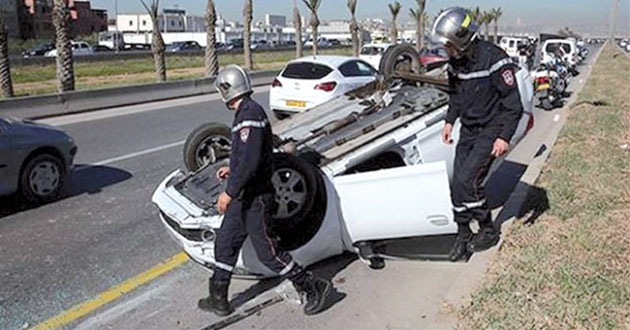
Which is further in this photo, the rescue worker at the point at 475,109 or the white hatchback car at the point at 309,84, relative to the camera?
the white hatchback car at the point at 309,84

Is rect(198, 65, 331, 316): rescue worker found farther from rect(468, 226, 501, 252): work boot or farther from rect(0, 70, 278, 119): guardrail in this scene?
rect(0, 70, 278, 119): guardrail

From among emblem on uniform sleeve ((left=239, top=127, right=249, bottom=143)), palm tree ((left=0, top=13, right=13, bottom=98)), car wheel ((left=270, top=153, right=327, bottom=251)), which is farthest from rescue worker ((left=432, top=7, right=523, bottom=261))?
palm tree ((left=0, top=13, right=13, bottom=98))

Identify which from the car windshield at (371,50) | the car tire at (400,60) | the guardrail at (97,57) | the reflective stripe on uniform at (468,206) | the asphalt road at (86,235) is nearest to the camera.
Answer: the asphalt road at (86,235)

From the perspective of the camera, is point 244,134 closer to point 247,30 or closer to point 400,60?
point 400,60

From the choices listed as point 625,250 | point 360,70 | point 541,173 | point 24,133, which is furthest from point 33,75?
point 625,250

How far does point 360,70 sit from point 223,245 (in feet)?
39.4

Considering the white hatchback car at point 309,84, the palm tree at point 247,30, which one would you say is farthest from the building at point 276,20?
the white hatchback car at point 309,84

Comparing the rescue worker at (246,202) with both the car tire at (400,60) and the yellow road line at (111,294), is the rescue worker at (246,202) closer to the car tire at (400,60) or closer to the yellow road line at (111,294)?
the yellow road line at (111,294)

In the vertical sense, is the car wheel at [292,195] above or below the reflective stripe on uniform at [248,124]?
below

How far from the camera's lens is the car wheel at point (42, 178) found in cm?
725

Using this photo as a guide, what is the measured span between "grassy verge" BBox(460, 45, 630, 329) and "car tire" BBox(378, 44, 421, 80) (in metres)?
2.20

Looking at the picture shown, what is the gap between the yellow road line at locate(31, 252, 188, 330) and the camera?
13.9ft

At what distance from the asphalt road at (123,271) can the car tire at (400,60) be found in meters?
1.86

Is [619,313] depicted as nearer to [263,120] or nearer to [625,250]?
[625,250]
